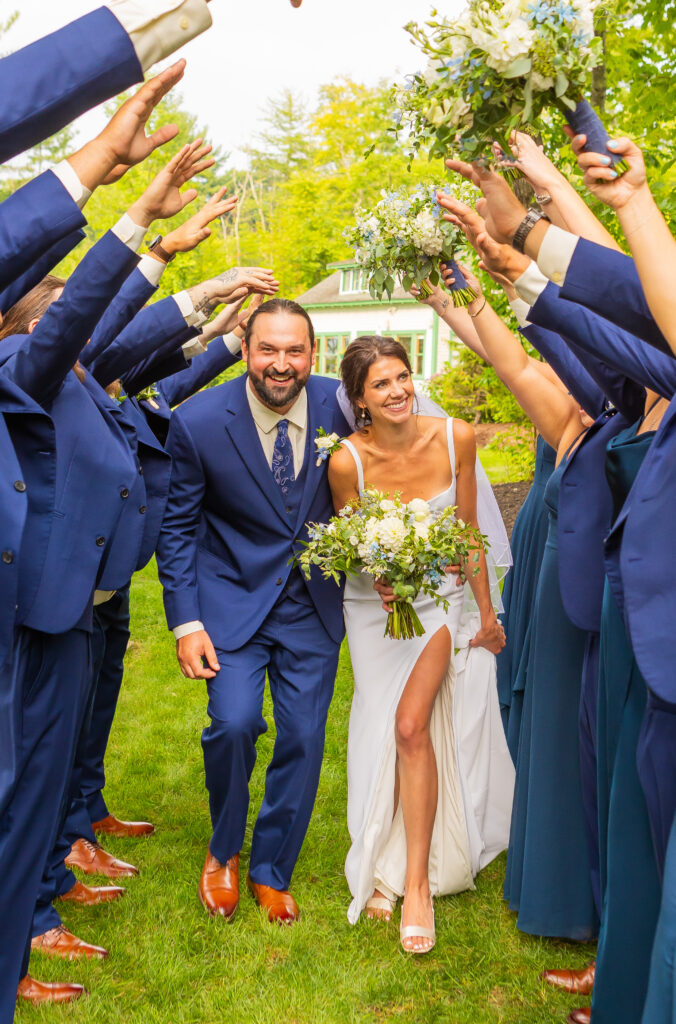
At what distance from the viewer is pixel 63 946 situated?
422 centimetres

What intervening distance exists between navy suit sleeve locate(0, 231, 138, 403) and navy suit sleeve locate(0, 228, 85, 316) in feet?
0.29

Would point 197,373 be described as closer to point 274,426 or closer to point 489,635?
point 274,426

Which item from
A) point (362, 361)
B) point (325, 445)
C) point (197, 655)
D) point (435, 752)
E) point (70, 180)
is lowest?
point (435, 752)

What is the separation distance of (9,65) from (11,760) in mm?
2158

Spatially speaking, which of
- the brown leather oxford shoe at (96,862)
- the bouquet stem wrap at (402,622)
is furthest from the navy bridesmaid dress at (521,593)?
the brown leather oxford shoe at (96,862)

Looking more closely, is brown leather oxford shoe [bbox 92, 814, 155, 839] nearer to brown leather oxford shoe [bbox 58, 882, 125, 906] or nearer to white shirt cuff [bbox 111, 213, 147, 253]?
brown leather oxford shoe [bbox 58, 882, 125, 906]

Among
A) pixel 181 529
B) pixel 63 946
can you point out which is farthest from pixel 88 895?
pixel 181 529

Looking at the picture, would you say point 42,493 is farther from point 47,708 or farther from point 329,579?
point 329,579

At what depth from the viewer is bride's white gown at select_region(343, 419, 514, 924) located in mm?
4883

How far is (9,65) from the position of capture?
225 centimetres

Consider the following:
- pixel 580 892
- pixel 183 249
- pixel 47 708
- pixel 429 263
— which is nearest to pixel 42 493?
pixel 47 708

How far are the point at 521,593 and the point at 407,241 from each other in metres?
1.98

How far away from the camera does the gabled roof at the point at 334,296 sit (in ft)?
144

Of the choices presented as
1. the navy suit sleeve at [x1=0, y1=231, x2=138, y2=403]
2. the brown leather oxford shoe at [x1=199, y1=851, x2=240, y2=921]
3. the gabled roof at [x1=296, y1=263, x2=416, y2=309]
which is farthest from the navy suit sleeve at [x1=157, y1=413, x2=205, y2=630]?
the gabled roof at [x1=296, y1=263, x2=416, y2=309]
